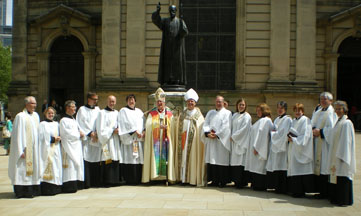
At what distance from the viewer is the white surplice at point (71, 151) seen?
28.5 feet

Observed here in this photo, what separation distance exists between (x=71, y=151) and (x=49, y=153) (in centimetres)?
45

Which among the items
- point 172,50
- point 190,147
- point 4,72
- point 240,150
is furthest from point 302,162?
point 4,72

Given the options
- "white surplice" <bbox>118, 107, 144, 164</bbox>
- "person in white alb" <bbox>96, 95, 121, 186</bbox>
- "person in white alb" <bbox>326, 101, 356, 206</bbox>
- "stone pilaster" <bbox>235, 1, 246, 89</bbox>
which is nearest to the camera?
"person in white alb" <bbox>326, 101, 356, 206</bbox>

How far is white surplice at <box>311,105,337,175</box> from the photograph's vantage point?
8214 millimetres

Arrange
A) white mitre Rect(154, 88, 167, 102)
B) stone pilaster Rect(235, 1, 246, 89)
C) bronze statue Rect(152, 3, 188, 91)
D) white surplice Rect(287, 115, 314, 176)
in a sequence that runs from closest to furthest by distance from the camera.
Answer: white surplice Rect(287, 115, 314, 176) < white mitre Rect(154, 88, 167, 102) < bronze statue Rect(152, 3, 188, 91) < stone pilaster Rect(235, 1, 246, 89)

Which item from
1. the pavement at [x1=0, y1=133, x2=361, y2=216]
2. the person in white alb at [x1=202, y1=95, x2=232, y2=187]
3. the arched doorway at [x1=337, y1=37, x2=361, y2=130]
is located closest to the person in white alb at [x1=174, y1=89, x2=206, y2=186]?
the person in white alb at [x1=202, y1=95, x2=232, y2=187]

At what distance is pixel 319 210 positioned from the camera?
7312 mm

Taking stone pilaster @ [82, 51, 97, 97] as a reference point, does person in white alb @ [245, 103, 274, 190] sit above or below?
below

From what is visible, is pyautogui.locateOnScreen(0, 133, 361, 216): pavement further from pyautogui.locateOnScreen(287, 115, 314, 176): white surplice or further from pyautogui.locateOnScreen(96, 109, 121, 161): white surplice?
pyautogui.locateOnScreen(96, 109, 121, 161): white surplice

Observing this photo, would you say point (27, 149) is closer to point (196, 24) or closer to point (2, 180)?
point (2, 180)

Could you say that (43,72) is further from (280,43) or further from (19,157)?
(19,157)

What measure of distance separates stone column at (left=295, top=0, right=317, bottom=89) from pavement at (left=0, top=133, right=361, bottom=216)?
10.0m

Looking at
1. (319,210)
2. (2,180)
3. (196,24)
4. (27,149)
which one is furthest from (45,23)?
(319,210)

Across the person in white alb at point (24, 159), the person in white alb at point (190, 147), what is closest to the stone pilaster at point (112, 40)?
the person in white alb at point (190, 147)
